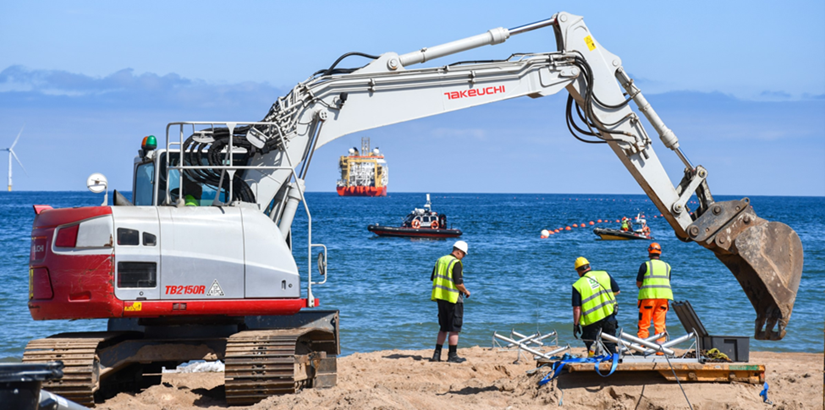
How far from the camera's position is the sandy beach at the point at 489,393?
25.8 ft

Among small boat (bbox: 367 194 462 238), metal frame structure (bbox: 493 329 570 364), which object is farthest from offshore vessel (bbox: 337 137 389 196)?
metal frame structure (bbox: 493 329 570 364)

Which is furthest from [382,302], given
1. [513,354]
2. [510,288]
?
[513,354]

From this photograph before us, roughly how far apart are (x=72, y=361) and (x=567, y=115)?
21.0 feet

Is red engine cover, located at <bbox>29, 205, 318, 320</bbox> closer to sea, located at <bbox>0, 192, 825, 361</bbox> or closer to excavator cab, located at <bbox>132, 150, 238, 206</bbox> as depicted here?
excavator cab, located at <bbox>132, 150, 238, 206</bbox>

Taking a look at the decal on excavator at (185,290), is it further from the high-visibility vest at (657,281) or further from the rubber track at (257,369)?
the high-visibility vest at (657,281)

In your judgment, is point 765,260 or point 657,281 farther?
point 657,281

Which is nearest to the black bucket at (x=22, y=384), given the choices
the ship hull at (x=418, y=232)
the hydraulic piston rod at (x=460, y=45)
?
the hydraulic piston rod at (x=460, y=45)

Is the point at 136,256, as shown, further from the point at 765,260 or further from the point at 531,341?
the point at 765,260

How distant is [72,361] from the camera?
7875 millimetres

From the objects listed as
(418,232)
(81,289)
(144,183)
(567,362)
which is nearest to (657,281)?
(567,362)

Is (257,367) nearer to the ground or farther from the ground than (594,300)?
nearer to the ground

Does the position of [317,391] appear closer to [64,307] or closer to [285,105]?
[64,307]

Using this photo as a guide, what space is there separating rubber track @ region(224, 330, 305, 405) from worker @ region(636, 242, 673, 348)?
5314mm

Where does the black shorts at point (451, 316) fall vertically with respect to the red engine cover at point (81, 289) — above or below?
below
